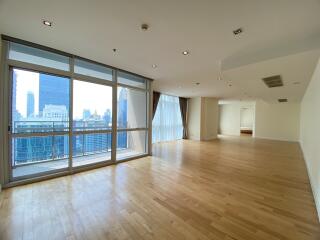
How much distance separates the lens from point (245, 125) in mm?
14742

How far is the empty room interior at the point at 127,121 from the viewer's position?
75.2 inches

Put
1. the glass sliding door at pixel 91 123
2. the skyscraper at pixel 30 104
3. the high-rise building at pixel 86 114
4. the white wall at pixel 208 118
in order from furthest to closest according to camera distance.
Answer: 1. the white wall at pixel 208 118
2. the high-rise building at pixel 86 114
3. the glass sliding door at pixel 91 123
4. the skyscraper at pixel 30 104

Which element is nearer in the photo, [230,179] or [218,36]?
[218,36]

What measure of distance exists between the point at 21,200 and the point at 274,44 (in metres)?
5.08

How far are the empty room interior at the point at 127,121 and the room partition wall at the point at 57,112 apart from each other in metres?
0.02

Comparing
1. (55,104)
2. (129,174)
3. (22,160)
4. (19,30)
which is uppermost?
(19,30)

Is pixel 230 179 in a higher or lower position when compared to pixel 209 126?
lower

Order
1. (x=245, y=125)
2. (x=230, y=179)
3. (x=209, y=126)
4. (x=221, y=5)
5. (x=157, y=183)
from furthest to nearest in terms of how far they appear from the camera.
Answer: (x=245, y=125), (x=209, y=126), (x=230, y=179), (x=157, y=183), (x=221, y=5)

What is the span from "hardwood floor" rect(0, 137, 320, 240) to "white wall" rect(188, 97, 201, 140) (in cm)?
607

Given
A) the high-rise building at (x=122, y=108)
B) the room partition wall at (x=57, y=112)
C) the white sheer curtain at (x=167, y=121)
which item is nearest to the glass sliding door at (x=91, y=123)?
the room partition wall at (x=57, y=112)

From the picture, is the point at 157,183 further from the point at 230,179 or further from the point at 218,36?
the point at 218,36

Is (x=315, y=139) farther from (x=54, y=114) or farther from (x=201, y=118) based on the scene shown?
(x=201, y=118)

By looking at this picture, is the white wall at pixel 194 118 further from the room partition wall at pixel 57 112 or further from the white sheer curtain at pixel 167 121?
the room partition wall at pixel 57 112

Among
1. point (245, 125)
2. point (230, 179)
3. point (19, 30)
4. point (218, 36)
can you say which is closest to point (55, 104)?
point (19, 30)
